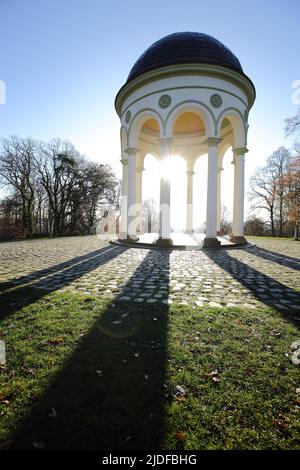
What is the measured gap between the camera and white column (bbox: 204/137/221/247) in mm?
12062

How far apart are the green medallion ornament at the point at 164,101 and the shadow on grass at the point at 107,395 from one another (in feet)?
40.0

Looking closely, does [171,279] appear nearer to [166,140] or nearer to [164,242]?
[164,242]

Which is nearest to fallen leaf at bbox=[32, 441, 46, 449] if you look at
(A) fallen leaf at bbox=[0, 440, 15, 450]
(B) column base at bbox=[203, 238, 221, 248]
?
(A) fallen leaf at bbox=[0, 440, 15, 450]

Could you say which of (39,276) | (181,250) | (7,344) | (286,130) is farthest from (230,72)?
(7,344)

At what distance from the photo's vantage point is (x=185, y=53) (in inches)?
468

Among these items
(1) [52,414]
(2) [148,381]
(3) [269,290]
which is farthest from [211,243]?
(1) [52,414]

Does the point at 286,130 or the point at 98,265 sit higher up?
the point at 286,130

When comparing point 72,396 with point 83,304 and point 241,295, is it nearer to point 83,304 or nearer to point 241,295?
point 83,304

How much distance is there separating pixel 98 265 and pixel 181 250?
16.4ft

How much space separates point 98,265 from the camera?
7.69m

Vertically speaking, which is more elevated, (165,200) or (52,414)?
(165,200)

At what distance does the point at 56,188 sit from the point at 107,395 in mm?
29915

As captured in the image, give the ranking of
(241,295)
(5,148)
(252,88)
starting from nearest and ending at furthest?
(241,295), (252,88), (5,148)

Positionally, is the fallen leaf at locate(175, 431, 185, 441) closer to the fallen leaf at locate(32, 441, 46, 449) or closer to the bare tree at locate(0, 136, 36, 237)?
the fallen leaf at locate(32, 441, 46, 449)
